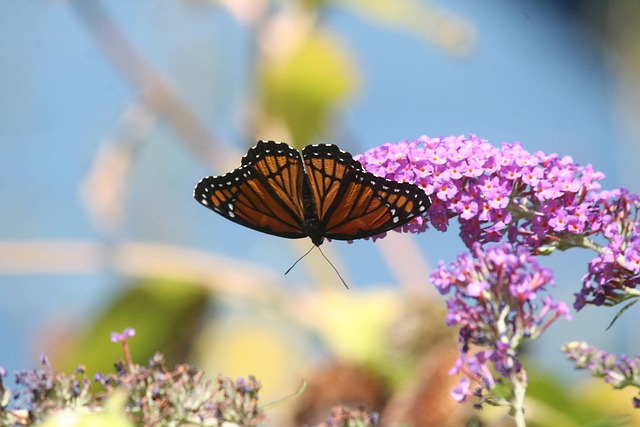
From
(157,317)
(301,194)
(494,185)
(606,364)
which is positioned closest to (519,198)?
(494,185)

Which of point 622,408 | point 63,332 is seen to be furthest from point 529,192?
point 63,332

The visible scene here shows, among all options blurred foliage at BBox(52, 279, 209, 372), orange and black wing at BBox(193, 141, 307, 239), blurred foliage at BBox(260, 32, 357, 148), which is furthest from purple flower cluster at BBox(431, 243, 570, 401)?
blurred foliage at BBox(260, 32, 357, 148)

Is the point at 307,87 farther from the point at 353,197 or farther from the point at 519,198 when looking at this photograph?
the point at 519,198

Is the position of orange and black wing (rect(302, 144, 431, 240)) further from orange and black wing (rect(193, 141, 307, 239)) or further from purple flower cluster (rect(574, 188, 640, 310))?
purple flower cluster (rect(574, 188, 640, 310))

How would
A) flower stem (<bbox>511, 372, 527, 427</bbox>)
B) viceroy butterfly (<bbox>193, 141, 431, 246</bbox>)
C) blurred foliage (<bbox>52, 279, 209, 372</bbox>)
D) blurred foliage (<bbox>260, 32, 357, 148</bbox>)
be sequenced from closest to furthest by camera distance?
flower stem (<bbox>511, 372, 527, 427</bbox>) < viceroy butterfly (<bbox>193, 141, 431, 246</bbox>) < blurred foliage (<bbox>52, 279, 209, 372</bbox>) < blurred foliage (<bbox>260, 32, 357, 148</bbox>)

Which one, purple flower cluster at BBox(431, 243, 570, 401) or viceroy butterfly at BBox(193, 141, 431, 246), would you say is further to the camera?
viceroy butterfly at BBox(193, 141, 431, 246)

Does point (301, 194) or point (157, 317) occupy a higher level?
point (157, 317)

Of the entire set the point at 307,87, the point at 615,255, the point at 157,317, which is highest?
the point at 307,87
